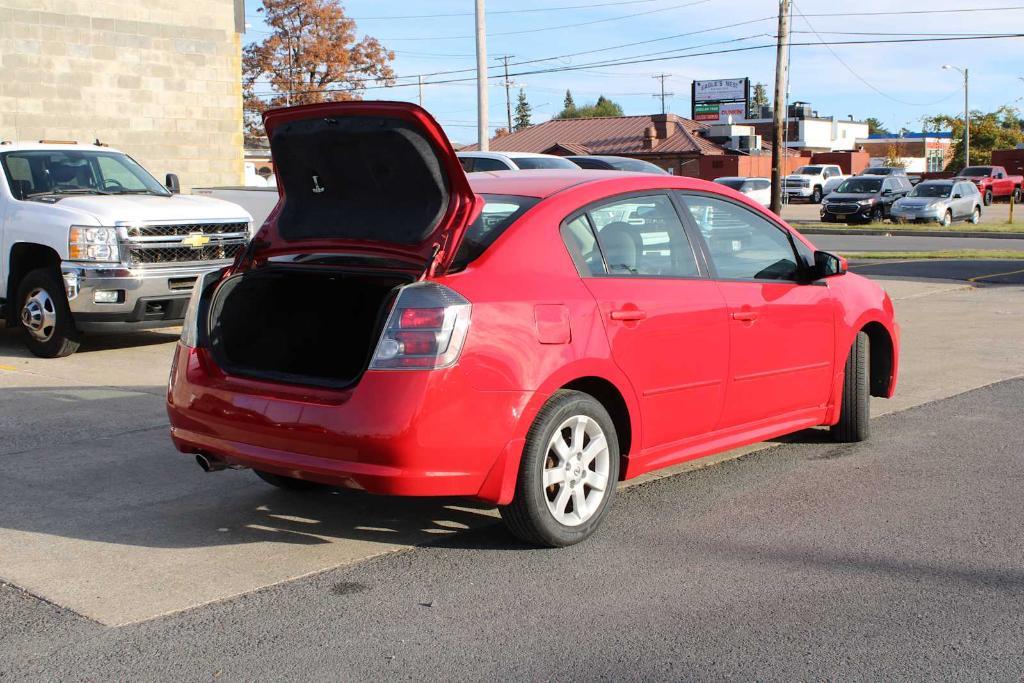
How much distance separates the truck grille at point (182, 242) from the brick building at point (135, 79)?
11.9 metres

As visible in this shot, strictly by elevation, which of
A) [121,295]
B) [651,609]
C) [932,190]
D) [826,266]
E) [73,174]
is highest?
[932,190]

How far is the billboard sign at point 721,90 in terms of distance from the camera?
93500mm

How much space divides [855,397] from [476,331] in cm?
318

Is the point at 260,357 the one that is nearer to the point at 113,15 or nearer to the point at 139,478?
the point at 139,478

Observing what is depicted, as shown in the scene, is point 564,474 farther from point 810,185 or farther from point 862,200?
point 810,185

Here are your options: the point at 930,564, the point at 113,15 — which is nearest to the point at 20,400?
the point at 930,564

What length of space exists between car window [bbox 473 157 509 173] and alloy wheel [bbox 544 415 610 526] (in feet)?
49.2

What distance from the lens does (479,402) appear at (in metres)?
4.89

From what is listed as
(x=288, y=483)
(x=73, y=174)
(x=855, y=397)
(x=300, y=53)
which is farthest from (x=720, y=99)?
(x=288, y=483)

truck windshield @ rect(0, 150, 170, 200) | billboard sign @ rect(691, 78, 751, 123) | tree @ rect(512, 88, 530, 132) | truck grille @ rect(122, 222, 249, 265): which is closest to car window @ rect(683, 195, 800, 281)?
truck grille @ rect(122, 222, 249, 265)

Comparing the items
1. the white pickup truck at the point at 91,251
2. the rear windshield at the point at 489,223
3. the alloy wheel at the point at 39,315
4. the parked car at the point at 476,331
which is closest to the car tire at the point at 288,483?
the parked car at the point at 476,331

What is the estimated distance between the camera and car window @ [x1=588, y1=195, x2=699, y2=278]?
5.64 metres

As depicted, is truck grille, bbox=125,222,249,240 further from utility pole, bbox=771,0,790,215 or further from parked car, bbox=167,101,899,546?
utility pole, bbox=771,0,790,215

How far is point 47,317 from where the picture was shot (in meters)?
10.9
